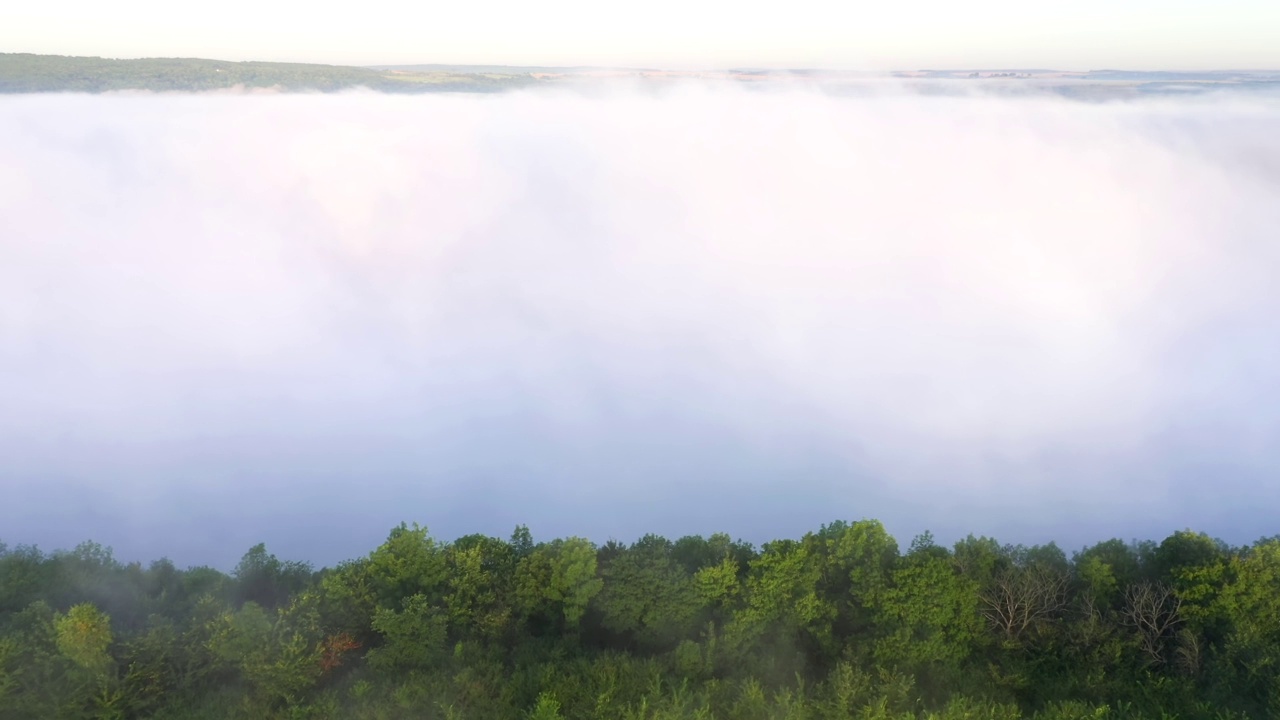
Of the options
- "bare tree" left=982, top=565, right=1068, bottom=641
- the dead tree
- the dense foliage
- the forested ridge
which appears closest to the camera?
the forested ridge

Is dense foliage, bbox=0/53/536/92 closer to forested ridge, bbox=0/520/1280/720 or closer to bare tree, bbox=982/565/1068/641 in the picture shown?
forested ridge, bbox=0/520/1280/720

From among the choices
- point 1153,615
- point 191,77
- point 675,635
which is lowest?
point 675,635

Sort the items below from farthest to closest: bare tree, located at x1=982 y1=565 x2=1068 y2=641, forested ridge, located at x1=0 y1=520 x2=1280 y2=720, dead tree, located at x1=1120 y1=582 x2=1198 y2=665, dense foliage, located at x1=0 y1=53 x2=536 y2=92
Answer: dense foliage, located at x1=0 y1=53 x2=536 y2=92 → bare tree, located at x1=982 y1=565 x2=1068 y2=641 → dead tree, located at x1=1120 y1=582 x2=1198 y2=665 → forested ridge, located at x1=0 y1=520 x2=1280 y2=720

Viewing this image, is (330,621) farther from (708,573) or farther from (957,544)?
(957,544)

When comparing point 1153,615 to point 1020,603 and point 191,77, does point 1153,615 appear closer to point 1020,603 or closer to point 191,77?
point 1020,603

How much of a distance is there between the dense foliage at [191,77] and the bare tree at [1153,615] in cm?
5796

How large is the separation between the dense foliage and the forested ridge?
52.3 m

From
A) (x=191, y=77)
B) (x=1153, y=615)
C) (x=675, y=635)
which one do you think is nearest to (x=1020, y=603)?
(x=1153, y=615)

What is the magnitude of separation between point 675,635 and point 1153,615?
814cm

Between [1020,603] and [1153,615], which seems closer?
[1153,615]

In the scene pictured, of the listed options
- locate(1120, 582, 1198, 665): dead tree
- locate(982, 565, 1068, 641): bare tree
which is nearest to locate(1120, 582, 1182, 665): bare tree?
locate(1120, 582, 1198, 665): dead tree

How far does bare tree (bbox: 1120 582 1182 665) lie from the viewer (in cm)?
1590

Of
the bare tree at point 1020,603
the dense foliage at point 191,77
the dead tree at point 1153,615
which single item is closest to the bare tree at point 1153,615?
the dead tree at point 1153,615

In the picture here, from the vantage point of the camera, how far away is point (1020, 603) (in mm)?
16438
